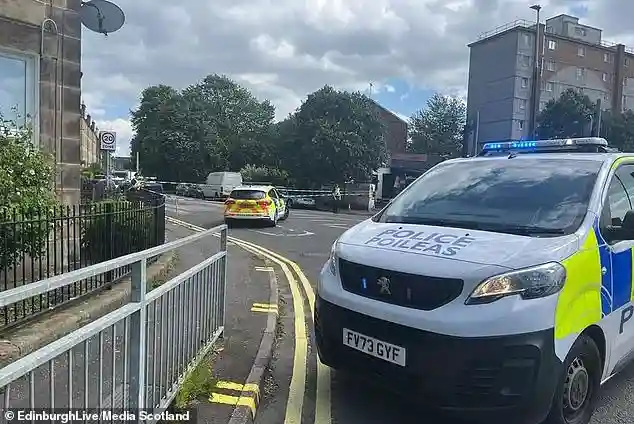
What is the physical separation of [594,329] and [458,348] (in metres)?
1.15

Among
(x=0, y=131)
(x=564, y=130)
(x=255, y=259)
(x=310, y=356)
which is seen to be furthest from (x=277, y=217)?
(x=564, y=130)

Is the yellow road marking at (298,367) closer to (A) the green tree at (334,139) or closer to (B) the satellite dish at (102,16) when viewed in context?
(B) the satellite dish at (102,16)

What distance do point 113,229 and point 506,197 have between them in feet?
16.8

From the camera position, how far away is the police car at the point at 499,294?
10.6 feet

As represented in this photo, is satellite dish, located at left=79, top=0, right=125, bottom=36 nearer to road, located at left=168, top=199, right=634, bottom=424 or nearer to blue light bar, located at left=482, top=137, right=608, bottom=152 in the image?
road, located at left=168, top=199, right=634, bottom=424

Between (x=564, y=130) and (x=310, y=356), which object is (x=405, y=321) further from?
(x=564, y=130)

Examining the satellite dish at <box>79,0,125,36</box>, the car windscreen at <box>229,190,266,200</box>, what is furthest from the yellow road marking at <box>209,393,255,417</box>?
the car windscreen at <box>229,190,266,200</box>

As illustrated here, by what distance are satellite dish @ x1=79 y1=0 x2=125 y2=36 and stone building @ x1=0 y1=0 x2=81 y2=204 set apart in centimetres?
50

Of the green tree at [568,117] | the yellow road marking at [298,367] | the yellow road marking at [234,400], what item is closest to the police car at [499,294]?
the yellow road marking at [298,367]

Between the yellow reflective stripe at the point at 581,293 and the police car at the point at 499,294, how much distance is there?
0.01 metres

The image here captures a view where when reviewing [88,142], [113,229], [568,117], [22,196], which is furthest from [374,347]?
[88,142]

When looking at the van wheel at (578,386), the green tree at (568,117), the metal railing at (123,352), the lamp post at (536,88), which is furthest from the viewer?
the lamp post at (536,88)

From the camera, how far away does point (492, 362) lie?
320 centimetres

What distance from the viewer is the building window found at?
752 cm
